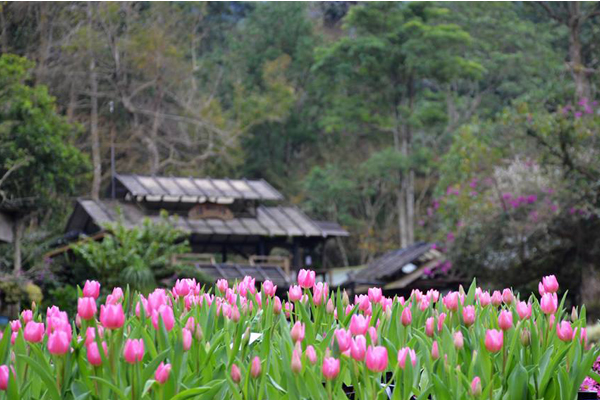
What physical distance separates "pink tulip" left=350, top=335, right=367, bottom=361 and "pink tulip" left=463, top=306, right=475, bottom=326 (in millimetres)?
731

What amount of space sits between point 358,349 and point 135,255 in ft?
63.6

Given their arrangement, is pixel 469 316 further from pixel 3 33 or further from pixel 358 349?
pixel 3 33

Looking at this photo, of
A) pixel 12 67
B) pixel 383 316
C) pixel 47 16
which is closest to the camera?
pixel 383 316

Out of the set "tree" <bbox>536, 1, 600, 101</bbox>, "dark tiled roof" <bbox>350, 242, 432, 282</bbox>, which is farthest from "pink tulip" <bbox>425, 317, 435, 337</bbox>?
"dark tiled roof" <bbox>350, 242, 432, 282</bbox>

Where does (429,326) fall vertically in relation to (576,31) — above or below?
below

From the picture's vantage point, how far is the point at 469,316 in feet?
10.2

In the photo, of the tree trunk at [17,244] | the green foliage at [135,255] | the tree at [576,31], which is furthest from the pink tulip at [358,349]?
the tree at [576,31]

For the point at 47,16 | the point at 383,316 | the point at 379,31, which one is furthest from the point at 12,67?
the point at 383,316

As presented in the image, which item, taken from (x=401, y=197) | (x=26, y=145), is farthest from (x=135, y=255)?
(x=401, y=197)

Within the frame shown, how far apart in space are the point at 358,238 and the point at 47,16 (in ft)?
50.9

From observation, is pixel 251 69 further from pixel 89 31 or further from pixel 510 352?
pixel 510 352

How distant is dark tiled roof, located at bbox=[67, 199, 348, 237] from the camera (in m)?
26.2

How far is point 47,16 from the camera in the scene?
31.8 m

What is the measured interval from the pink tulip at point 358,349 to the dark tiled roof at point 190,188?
78.9 ft
